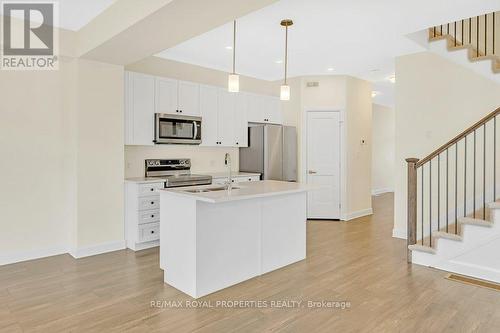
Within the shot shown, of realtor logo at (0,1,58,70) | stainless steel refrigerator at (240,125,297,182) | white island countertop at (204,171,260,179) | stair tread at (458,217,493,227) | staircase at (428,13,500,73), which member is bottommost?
stair tread at (458,217,493,227)

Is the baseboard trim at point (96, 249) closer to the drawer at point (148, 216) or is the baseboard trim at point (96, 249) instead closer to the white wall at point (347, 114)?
the drawer at point (148, 216)

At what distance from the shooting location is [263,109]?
652cm

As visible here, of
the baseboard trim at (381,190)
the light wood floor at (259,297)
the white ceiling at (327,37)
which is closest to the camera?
the light wood floor at (259,297)

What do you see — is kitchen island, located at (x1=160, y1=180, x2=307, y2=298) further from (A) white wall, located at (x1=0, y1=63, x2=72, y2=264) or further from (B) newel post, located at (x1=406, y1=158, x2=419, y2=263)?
(A) white wall, located at (x1=0, y1=63, x2=72, y2=264)

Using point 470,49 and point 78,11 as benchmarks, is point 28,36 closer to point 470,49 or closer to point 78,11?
point 78,11

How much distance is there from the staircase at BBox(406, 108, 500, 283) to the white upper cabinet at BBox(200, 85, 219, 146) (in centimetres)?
311

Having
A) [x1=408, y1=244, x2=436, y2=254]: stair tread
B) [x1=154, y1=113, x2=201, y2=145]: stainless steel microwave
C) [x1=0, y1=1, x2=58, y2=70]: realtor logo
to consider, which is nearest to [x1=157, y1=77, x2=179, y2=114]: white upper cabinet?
[x1=154, y1=113, x2=201, y2=145]: stainless steel microwave

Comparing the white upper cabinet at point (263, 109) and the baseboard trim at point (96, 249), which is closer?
the baseboard trim at point (96, 249)

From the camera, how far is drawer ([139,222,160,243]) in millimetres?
4477

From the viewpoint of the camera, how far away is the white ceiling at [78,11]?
340 centimetres

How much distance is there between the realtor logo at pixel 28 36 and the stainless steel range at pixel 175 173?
192 cm

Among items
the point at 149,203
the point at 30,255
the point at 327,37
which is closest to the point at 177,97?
the point at 149,203

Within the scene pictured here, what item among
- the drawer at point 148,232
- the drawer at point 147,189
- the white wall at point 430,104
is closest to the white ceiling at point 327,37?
the white wall at point 430,104

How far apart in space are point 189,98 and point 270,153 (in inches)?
71.7
